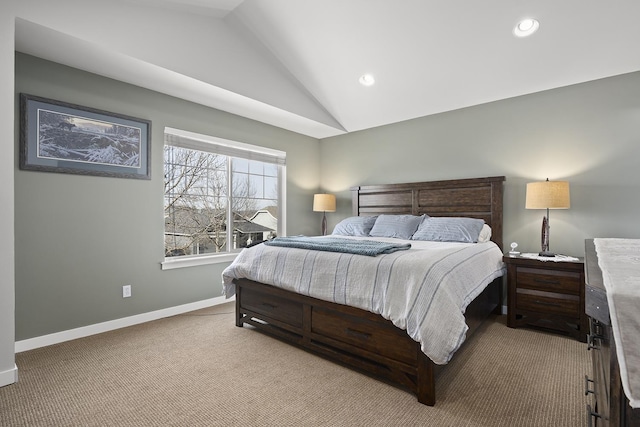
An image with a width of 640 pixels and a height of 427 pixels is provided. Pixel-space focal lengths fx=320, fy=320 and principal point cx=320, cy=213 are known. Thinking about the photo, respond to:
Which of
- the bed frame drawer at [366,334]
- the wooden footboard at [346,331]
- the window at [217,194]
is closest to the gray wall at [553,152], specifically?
the wooden footboard at [346,331]

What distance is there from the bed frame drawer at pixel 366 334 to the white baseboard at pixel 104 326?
183 centimetres

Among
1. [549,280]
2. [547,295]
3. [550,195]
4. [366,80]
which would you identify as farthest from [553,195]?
[366,80]

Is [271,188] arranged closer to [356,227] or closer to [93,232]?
[356,227]

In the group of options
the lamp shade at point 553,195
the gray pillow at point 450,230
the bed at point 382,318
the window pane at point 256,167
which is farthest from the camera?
the window pane at point 256,167

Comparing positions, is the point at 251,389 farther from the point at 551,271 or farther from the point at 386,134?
the point at 386,134

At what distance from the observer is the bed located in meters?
1.88

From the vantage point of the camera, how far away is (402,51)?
3219 millimetres

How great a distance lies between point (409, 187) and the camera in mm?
4203

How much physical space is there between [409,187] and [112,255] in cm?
343

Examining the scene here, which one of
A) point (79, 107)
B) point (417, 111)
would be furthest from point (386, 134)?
point (79, 107)

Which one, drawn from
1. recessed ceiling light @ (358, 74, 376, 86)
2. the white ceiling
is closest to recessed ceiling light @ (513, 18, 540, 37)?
the white ceiling

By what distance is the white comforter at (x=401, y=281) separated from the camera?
179 centimetres

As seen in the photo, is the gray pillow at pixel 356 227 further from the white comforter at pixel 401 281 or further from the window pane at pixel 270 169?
the white comforter at pixel 401 281

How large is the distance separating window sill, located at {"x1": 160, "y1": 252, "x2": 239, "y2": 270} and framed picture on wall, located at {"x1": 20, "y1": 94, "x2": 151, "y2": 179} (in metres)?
0.93
